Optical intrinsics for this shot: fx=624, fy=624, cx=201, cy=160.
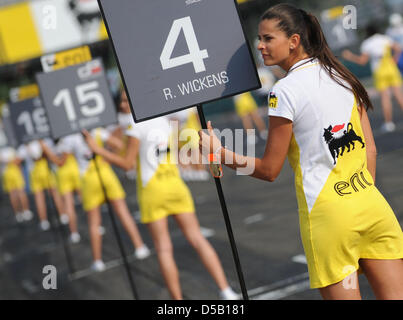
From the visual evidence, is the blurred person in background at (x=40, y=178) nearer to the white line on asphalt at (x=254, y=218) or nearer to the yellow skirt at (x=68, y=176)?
the yellow skirt at (x=68, y=176)

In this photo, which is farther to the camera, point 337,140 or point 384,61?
point 384,61

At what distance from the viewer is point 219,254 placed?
7.35m

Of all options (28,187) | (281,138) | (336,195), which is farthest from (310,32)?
(28,187)

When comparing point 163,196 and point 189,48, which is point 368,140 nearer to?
point 189,48

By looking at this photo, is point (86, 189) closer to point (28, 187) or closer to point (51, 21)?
point (51, 21)

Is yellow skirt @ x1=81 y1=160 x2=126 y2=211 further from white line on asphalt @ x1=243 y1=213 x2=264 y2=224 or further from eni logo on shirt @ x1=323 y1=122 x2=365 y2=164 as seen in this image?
eni logo on shirt @ x1=323 y1=122 x2=365 y2=164

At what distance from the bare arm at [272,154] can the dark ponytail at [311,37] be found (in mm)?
343

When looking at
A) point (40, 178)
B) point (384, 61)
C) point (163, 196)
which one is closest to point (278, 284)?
point (163, 196)

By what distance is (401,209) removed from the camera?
697cm

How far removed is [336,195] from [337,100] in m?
0.44

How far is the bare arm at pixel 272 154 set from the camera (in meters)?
2.85

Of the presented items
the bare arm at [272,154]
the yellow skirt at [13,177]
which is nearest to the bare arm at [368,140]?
the bare arm at [272,154]

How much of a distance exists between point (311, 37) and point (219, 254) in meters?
4.69

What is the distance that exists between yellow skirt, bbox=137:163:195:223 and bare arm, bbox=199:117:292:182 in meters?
2.55
